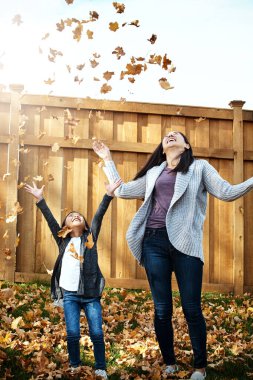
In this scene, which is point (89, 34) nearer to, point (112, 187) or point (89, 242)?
point (112, 187)

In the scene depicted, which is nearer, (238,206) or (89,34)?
(89,34)

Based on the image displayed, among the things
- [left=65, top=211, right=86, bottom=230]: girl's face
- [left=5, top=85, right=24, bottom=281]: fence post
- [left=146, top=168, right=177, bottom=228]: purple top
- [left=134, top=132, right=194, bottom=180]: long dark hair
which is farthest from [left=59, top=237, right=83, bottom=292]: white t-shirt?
[left=5, top=85, right=24, bottom=281]: fence post

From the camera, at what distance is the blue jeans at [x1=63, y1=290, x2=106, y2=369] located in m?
3.70

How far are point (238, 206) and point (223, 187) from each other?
3.33 meters

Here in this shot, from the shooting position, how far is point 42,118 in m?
6.73

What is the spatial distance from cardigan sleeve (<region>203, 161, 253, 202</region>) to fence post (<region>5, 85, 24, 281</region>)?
3.31m

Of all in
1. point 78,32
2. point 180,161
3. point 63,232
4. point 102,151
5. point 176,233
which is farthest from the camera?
point 78,32

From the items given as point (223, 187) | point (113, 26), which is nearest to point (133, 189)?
point (223, 187)

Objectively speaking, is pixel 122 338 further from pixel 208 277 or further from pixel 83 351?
pixel 208 277

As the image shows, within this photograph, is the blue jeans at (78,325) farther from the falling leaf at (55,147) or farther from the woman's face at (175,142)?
the falling leaf at (55,147)

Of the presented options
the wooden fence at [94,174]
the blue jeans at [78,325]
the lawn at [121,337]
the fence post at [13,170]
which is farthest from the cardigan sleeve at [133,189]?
the fence post at [13,170]

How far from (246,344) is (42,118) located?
136 inches

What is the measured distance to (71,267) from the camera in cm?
388

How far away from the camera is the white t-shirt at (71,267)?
380 cm
